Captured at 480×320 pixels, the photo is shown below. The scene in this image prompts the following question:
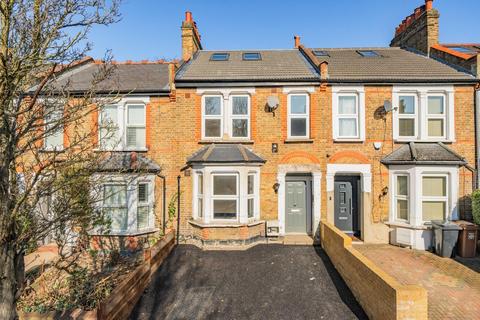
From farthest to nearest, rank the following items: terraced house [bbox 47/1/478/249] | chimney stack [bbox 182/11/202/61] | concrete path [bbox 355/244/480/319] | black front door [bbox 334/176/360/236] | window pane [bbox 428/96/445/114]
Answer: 1. chimney stack [bbox 182/11/202/61]
2. black front door [bbox 334/176/360/236]
3. window pane [bbox 428/96/445/114]
4. terraced house [bbox 47/1/478/249]
5. concrete path [bbox 355/244/480/319]

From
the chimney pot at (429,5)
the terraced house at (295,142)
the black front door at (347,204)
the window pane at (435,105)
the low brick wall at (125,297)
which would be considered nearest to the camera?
the low brick wall at (125,297)

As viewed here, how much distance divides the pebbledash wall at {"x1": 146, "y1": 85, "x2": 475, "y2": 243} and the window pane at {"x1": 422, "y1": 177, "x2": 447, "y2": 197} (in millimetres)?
1227

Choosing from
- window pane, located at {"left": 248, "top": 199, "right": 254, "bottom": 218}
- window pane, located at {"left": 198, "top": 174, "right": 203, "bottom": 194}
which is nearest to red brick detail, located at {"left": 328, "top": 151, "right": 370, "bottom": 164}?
window pane, located at {"left": 248, "top": 199, "right": 254, "bottom": 218}

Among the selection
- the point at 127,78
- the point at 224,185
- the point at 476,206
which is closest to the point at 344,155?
the point at 476,206

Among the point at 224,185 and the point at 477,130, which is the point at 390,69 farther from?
the point at 224,185

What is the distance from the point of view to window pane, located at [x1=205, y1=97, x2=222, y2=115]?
980cm

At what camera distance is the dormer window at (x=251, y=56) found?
11.8 metres

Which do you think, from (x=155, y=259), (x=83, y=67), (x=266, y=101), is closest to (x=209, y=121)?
(x=266, y=101)

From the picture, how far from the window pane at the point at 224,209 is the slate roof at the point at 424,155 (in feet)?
19.1

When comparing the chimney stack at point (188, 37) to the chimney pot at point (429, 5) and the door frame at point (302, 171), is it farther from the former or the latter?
the chimney pot at point (429, 5)

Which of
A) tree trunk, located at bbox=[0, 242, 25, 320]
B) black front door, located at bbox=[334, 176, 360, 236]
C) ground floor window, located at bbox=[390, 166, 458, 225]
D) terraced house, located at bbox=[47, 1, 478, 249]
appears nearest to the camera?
tree trunk, located at bbox=[0, 242, 25, 320]

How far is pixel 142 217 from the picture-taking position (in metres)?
9.38

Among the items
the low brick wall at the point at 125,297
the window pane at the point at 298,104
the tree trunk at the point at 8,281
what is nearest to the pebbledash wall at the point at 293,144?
the window pane at the point at 298,104

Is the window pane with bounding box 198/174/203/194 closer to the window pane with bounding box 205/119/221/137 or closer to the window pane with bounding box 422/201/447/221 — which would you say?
the window pane with bounding box 205/119/221/137
